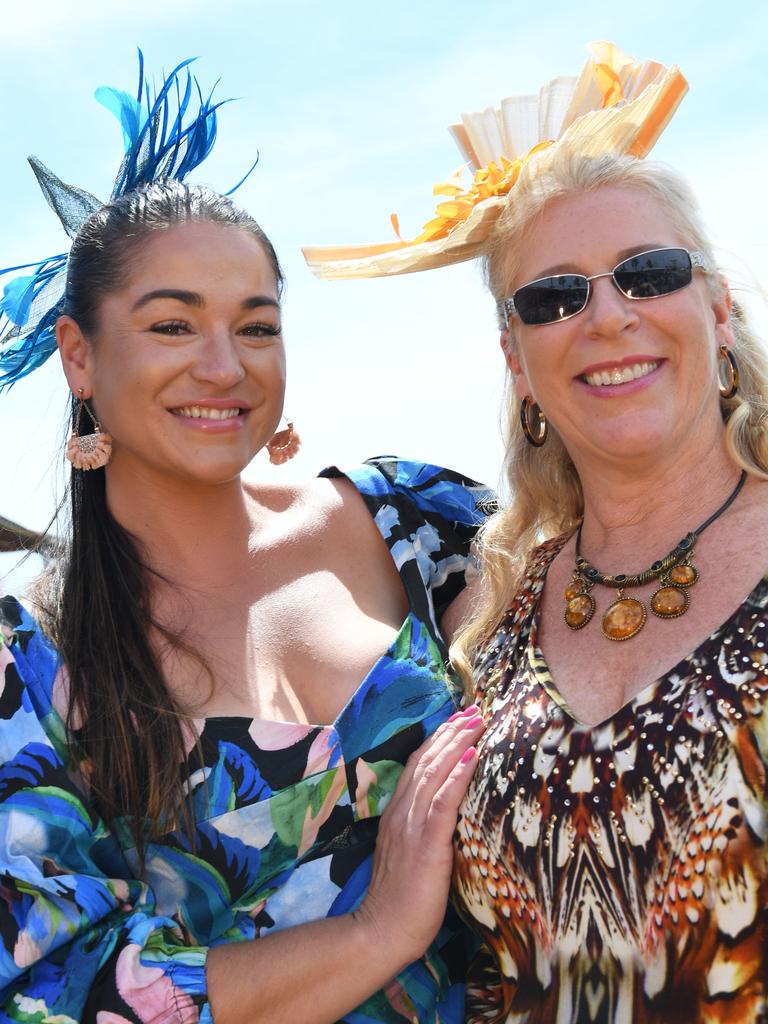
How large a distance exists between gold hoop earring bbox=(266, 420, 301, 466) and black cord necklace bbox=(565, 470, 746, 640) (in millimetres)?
1114

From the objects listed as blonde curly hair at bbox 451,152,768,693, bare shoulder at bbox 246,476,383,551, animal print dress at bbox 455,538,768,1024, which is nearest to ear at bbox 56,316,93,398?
bare shoulder at bbox 246,476,383,551

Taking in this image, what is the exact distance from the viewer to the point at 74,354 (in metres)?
3.25

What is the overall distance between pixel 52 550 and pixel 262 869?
3.48 ft

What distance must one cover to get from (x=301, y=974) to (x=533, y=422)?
1552 millimetres

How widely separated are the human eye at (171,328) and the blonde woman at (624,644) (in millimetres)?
829

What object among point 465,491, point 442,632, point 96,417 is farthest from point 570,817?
point 96,417

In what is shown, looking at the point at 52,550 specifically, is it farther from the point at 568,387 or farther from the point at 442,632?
the point at 568,387

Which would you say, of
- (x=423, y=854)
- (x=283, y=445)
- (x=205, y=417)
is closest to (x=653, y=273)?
(x=205, y=417)

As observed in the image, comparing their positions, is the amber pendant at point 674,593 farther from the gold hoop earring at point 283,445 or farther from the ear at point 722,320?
the gold hoop earring at point 283,445

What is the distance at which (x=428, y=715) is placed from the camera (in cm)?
305

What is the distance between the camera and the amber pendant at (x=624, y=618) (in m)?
2.67

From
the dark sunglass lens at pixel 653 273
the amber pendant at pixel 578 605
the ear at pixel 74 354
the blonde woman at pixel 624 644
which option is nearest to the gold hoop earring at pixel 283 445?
the ear at pixel 74 354

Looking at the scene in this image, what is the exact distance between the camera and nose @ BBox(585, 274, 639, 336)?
9.05ft

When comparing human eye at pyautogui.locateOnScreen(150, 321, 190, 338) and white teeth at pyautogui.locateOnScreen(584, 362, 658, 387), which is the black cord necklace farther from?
human eye at pyautogui.locateOnScreen(150, 321, 190, 338)
